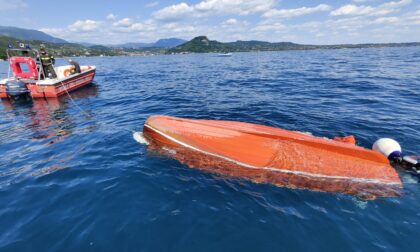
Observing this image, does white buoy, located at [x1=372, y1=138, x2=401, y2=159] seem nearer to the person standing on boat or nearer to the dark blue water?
the dark blue water

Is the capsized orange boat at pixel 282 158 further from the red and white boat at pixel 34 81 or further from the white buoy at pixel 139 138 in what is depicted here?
the red and white boat at pixel 34 81

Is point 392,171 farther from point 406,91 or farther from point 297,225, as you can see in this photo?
point 406,91

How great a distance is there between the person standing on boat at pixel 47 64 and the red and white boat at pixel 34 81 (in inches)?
10.9

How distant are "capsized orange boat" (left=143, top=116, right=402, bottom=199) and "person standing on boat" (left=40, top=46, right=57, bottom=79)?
1653 cm

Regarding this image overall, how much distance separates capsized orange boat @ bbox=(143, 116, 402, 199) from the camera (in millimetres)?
6441

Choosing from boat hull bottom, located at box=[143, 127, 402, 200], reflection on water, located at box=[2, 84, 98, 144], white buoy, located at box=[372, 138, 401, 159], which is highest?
white buoy, located at box=[372, 138, 401, 159]

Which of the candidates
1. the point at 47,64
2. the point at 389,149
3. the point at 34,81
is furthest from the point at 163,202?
the point at 47,64

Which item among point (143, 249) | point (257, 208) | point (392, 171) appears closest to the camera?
point (143, 249)

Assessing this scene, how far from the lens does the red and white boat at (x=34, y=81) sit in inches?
707

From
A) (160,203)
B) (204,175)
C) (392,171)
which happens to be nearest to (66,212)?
(160,203)

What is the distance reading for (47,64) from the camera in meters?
19.9

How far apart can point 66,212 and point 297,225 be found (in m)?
4.95

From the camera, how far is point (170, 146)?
827cm

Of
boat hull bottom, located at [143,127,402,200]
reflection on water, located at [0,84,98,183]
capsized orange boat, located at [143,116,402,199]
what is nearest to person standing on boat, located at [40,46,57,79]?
reflection on water, located at [0,84,98,183]
